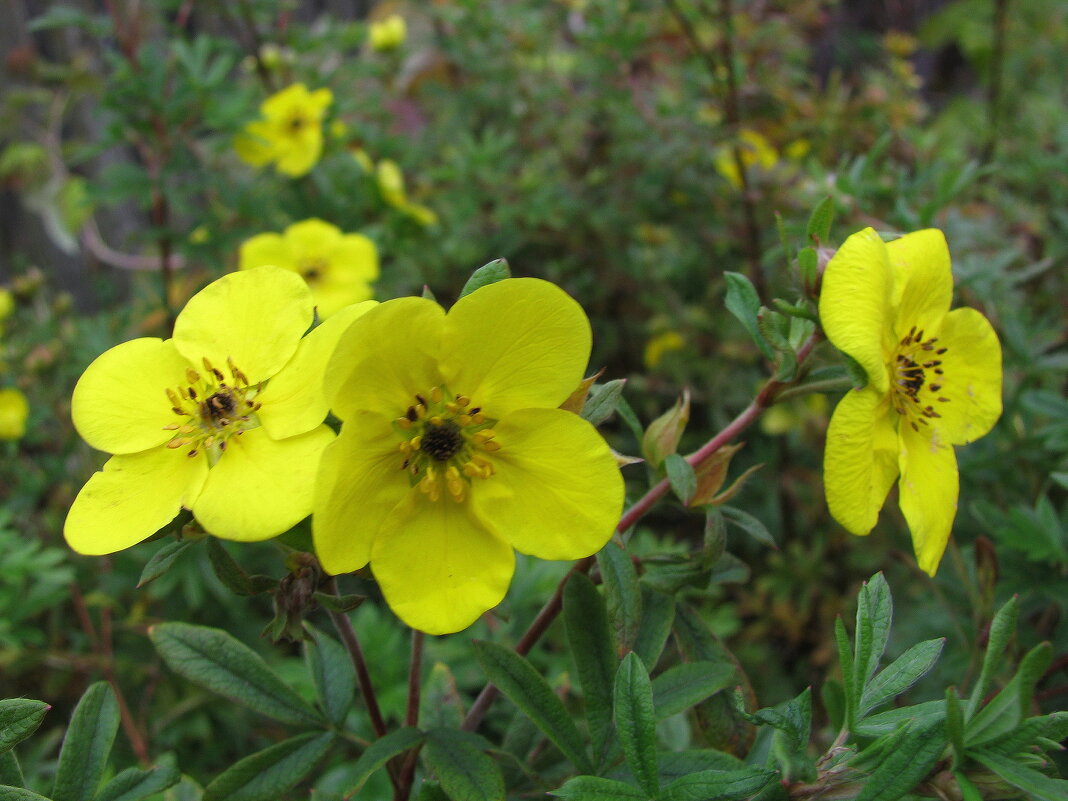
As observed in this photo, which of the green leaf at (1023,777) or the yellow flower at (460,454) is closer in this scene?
the green leaf at (1023,777)

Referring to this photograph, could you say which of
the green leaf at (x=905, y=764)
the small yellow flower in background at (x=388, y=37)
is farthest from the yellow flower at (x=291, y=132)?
the green leaf at (x=905, y=764)

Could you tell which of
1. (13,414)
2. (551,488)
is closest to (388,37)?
(13,414)

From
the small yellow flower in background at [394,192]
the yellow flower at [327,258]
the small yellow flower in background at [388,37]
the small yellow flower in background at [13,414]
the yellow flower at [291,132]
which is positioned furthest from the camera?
the small yellow flower in background at [388,37]

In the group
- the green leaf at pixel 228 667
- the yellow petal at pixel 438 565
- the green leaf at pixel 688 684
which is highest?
the yellow petal at pixel 438 565

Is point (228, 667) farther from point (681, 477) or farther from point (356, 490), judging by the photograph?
point (681, 477)

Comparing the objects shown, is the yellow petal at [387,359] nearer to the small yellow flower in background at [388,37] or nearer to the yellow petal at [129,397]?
the yellow petal at [129,397]

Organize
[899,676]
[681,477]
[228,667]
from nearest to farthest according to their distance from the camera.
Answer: [899,676] → [681,477] → [228,667]

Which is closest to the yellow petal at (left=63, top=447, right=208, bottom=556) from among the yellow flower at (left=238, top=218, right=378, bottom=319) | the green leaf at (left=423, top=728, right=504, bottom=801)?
the green leaf at (left=423, top=728, right=504, bottom=801)

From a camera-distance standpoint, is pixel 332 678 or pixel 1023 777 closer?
pixel 1023 777
